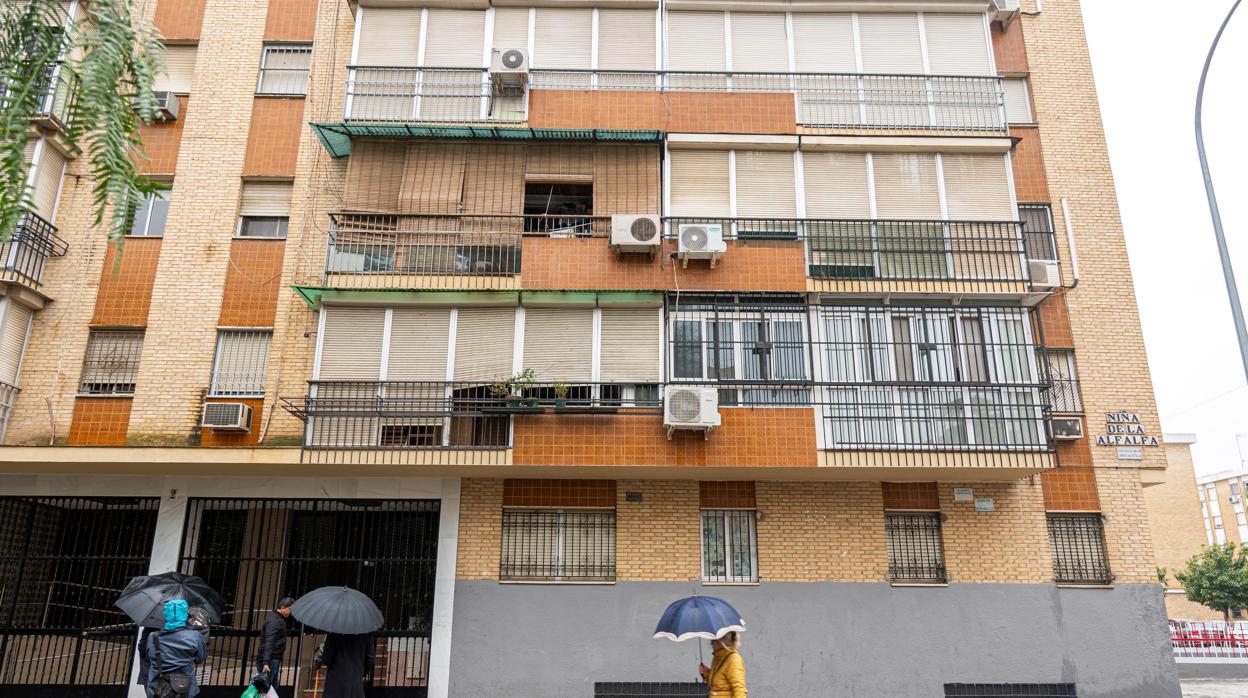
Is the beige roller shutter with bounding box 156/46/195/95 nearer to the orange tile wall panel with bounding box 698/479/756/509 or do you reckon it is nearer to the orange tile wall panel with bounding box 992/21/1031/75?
the orange tile wall panel with bounding box 698/479/756/509

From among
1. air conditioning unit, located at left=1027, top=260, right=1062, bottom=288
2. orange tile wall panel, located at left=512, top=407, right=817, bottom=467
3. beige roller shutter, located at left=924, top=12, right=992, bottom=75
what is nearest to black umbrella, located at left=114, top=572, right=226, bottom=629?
orange tile wall panel, located at left=512, top=407, right=817, bottom=467

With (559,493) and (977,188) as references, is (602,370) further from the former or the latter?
(977,188)

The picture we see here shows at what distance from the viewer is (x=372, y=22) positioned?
Result: 43.5ft

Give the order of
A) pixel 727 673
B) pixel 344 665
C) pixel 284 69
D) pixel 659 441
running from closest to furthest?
pixel 727 673 < pixel 344 665 < pixel 659 441 < pixel 284 69

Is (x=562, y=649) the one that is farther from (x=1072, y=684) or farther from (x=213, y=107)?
(x=213, y=107)

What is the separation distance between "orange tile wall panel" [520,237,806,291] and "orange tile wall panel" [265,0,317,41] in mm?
6441

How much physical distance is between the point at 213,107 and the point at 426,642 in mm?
10150

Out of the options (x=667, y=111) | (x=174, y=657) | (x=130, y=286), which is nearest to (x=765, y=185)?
(x=667, y=111)

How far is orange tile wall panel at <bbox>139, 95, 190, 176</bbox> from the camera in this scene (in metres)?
13.3

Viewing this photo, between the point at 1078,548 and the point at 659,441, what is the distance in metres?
7.12

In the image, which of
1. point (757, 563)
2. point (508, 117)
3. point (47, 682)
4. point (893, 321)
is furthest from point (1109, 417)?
point (47, 682)

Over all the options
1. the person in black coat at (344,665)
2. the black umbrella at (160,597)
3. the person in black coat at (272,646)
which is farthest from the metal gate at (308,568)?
the person in black coat at (344,665)

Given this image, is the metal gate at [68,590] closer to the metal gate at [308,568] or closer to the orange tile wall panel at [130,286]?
the metal gate at [308,568]

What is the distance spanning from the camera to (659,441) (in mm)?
11047
